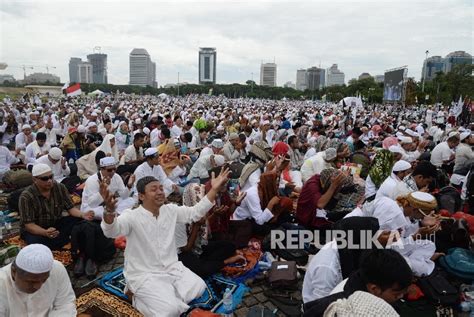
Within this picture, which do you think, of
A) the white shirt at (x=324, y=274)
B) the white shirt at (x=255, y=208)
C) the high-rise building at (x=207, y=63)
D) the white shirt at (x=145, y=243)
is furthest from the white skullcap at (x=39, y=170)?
the high-rise building at (x=207, y=63)

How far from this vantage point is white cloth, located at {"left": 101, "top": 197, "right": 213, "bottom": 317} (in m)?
3.10

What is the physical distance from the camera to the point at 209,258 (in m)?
4.18

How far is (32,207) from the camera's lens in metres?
3.95

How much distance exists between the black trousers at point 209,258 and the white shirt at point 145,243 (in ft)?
1.94

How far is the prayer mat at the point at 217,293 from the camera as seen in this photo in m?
3.49

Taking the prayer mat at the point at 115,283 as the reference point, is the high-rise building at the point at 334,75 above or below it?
above

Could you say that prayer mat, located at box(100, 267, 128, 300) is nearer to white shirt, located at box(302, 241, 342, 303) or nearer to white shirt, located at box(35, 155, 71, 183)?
white shirt, located at box(302, 241, 342, 303)

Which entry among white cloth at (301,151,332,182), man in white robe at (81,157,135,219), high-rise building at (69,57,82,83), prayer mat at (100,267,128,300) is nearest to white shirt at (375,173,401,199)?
white cloth at (301,151,332,182)

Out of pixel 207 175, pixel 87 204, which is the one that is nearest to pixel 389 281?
pixel 87 204

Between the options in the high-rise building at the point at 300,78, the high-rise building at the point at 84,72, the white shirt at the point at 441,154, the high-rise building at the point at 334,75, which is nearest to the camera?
the white shirt at the point at 441,154

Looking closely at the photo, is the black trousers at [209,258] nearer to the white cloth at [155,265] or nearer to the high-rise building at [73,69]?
the white cloth at [155,265]

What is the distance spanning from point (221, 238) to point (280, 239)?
801 mm

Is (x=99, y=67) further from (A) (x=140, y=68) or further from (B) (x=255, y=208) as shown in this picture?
(B) (x=255, y=208)

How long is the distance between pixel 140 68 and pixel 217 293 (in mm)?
128729
